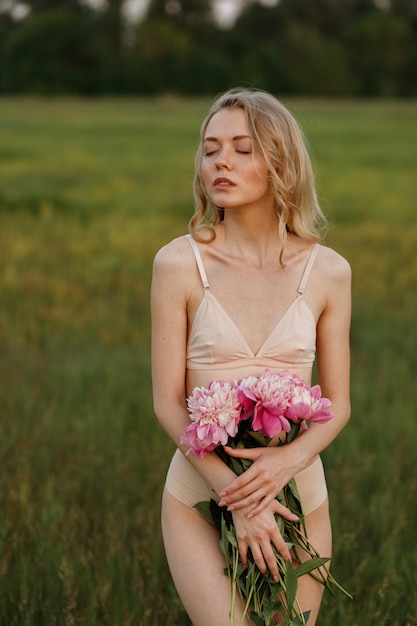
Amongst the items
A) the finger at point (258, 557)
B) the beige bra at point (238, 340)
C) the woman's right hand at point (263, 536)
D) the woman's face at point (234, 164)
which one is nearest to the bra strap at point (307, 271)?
the beige bra at point (238, 340)

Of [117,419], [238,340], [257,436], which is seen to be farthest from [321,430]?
[117,419]

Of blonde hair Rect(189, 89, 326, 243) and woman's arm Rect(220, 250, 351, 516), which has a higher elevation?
blonde hair Rect(189, 89, 326, 243)

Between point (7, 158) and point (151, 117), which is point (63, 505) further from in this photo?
point (151, 117)

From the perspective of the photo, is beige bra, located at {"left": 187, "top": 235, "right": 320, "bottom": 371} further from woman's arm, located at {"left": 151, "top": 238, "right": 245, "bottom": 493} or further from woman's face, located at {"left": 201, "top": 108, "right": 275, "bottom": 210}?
woman's face, located at {"left": 201, "top": 108, "right": 275, "bottom": 210}

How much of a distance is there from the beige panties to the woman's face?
66 centimetres

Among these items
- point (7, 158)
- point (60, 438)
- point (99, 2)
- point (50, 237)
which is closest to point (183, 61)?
point (99, 2)

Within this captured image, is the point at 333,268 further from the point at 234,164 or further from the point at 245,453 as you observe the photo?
the point at 245,453

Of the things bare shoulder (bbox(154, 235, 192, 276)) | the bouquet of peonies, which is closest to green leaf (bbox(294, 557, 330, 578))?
the bouquet of peonies

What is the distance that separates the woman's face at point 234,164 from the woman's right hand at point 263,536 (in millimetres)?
757

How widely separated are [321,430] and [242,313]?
1.14 feet

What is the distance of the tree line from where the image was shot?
2463 inches

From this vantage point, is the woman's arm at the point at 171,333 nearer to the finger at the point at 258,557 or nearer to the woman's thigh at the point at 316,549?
the finger at the point at 258,557

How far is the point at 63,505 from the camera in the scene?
3707 millimetres

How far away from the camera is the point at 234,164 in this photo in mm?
2287
